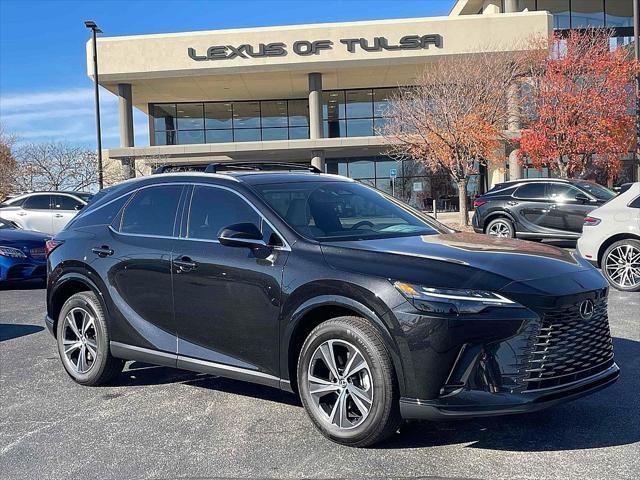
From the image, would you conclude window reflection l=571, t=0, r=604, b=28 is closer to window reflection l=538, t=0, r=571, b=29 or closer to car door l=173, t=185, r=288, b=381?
window reflection l=538, t=0, r=571, b=29

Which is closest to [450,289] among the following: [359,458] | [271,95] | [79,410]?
[359,458]

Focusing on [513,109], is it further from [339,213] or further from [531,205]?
[339,213]

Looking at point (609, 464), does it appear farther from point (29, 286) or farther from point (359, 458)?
point (29, 286)

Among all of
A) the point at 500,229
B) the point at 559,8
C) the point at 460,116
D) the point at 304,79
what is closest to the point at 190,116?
the point at 304,79

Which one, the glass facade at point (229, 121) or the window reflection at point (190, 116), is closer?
the glass facade at point (229, 121)

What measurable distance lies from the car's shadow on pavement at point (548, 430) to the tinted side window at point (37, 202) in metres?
16.0

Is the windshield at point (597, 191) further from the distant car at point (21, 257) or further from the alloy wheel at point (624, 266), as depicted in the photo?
the distant car at point (21, 257)

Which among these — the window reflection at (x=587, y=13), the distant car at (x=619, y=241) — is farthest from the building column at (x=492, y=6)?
the distant car at (x=619, y=241)

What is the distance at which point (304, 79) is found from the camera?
32781 mm

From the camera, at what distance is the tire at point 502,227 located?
15820 millimetres

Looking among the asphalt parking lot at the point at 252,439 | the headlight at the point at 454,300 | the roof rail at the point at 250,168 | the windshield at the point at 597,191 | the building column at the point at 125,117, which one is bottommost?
the asphalt parking lot at the point at 252,439

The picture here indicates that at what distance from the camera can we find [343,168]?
119 ft

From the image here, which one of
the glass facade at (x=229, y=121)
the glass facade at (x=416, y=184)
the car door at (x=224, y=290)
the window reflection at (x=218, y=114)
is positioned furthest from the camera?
the window reflection at (x=218, y=114)

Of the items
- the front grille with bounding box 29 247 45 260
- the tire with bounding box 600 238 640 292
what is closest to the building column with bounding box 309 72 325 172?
the front grille with bounding box 29 247 45 260
